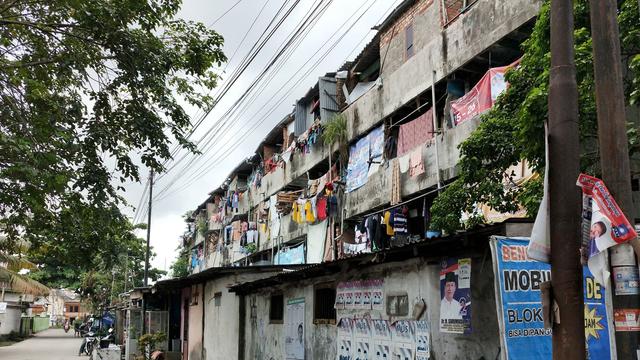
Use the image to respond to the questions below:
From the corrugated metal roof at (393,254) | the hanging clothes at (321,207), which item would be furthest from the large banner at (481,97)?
the hanging clothes at (321,207)

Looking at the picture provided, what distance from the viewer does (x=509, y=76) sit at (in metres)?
8.25

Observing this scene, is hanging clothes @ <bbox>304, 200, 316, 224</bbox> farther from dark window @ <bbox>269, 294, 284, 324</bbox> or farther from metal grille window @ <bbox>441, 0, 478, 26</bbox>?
metal grille window @ <bbox>441, 0, 478, 26</bbox>

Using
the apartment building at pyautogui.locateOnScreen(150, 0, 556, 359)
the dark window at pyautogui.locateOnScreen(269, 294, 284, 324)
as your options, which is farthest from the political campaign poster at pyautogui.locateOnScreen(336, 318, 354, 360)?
the dark window at pyautogui.locateOnScreen(269, 294, 284, 324)

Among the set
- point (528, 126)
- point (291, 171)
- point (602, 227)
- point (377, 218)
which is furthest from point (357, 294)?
point (291, 171)

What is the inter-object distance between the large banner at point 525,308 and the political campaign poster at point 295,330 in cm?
659

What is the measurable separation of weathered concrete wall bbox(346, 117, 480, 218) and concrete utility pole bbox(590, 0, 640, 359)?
9.37 m

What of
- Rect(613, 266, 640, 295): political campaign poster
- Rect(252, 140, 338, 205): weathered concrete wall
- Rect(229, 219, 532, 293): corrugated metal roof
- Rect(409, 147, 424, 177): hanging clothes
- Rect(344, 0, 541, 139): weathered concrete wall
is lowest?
Rect(613, 266, 640, 295): political campaign poster

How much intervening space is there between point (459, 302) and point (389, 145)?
1233 cm

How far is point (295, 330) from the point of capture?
1190 cm

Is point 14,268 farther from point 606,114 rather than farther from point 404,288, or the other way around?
point 606,114

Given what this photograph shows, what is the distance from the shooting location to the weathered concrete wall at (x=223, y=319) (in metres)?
16.1

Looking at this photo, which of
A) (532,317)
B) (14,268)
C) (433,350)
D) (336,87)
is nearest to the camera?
(532,317)

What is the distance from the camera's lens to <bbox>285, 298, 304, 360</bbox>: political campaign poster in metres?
11.6

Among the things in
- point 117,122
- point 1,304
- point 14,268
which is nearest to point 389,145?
point 117,122
